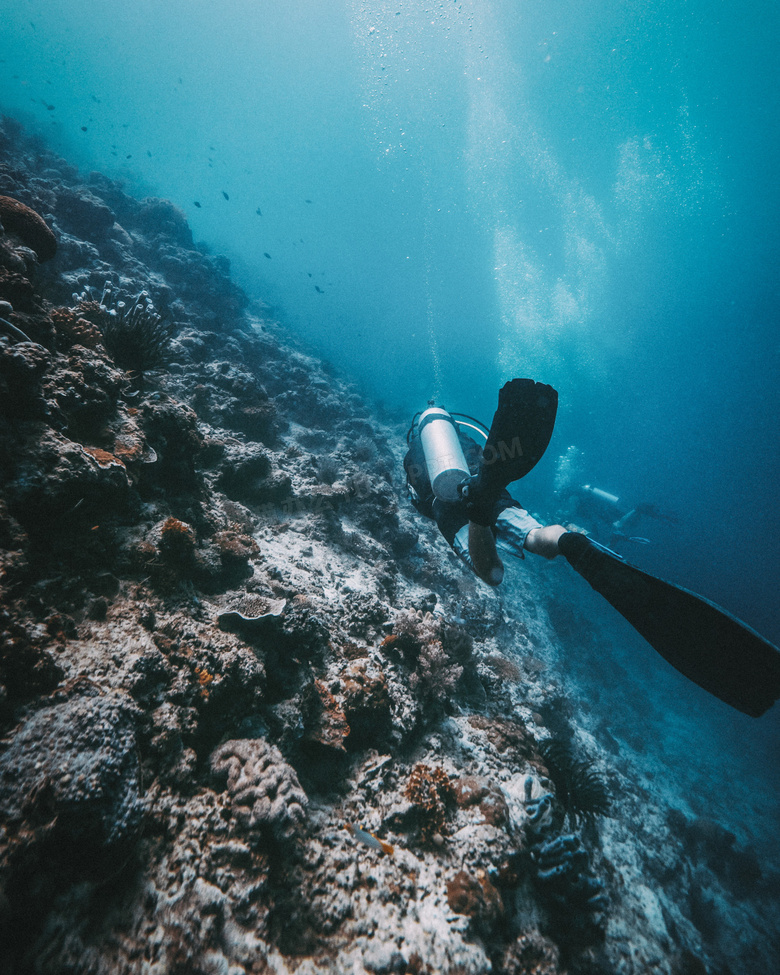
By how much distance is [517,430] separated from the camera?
9.73ft

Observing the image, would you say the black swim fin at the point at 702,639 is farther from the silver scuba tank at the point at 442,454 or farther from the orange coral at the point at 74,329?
the orange coral at the point at 74,329

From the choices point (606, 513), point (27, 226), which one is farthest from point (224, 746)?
point (606, 513)

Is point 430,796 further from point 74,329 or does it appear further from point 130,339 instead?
point 130,339

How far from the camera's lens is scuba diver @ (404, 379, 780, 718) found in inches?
89.3

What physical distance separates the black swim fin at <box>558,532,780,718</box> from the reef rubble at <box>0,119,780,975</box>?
8.20ft

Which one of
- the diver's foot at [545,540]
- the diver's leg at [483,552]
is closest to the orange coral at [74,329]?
the diver's leg at [483,552]

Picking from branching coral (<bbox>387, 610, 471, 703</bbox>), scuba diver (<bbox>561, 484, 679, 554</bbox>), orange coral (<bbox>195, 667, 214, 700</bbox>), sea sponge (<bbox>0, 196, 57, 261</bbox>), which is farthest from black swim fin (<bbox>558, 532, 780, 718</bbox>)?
scuba diver (<bbox>561, 484, 679, 554</bbox>)

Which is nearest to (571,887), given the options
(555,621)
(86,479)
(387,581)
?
(387,581)

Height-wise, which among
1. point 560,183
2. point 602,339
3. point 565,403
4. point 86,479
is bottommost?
point 86,479

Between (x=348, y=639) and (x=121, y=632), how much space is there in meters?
2.51

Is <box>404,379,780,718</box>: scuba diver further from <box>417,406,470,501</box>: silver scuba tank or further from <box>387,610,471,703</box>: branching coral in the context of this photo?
<box>387,610,471,703</box>: branching coral

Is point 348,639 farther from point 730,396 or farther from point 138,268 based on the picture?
→ point 730,396

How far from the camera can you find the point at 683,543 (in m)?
44.9

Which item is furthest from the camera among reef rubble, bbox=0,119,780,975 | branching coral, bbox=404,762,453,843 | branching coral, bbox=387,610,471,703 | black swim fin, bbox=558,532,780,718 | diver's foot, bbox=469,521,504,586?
branching coral, bbox=387,610,471,703
